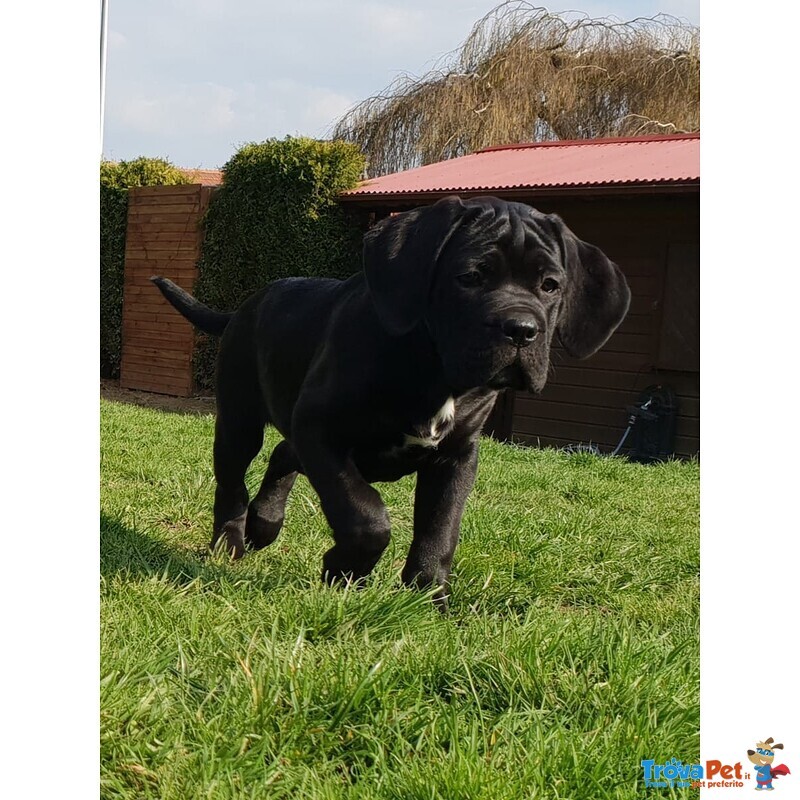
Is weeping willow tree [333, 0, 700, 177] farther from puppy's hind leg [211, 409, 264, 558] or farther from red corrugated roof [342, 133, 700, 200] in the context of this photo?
red corrugated roof [342, 133, 700, 200]

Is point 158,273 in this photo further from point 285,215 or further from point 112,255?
point 285,215

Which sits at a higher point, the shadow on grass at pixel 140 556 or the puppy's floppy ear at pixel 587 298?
the puppy's floppy ear at pixel 587 298

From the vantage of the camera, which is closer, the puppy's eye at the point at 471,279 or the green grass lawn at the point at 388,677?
the green grass lawn at the point at 388,677

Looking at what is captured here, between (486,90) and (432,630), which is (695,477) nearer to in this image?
(486,90)

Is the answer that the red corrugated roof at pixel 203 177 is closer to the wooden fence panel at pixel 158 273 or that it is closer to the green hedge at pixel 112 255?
the wooden fence panel at pixel 158 273

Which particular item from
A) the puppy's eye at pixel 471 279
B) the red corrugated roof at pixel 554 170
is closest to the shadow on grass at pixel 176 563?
the puppy's eye at pixel 471 279

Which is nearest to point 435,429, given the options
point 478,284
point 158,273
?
point 478,284

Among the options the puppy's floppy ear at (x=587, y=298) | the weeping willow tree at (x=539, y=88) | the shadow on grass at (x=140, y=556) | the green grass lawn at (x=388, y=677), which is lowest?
the green grass lawn at (x=388, y=677)

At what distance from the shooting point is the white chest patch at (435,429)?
103 inches

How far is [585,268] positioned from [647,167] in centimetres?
527

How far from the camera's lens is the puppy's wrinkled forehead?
2.45m

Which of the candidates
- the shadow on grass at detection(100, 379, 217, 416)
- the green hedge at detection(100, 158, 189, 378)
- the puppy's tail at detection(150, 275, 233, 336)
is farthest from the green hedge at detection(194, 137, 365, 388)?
the puppy's tail at detection(150, 275, 233, 336)
